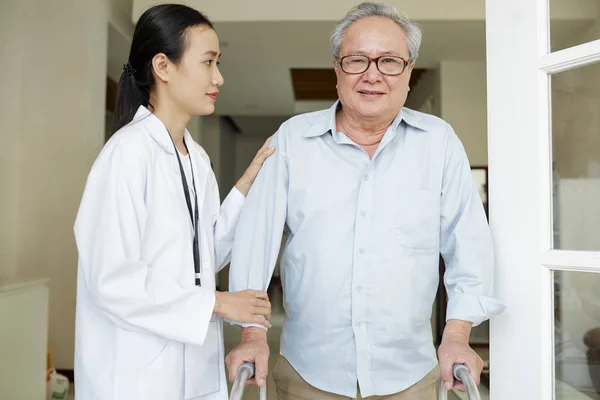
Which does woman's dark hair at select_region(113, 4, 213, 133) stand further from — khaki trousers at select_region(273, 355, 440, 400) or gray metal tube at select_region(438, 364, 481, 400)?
gray metal tube at select_region(438, 364, 481, 400)

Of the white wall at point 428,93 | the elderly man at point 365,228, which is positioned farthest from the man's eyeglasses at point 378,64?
the white wall at point 428,93

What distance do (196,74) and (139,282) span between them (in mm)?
577

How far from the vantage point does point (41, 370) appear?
11.3 feet

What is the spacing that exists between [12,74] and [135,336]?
3.91 m

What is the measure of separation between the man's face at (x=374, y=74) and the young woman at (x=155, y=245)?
0.31m

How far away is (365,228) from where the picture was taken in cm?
140

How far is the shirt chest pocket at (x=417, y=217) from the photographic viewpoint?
1.41 meters

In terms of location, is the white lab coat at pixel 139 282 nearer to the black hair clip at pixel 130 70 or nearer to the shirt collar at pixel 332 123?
the black hair clip at pixel 130 70

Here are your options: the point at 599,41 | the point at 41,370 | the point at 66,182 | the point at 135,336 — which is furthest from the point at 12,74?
the point at 599,41

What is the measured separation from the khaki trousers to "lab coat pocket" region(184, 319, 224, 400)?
17cm

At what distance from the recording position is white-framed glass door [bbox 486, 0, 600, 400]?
1.10 meters

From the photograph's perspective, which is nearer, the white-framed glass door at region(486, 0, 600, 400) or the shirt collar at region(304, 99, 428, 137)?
the white-framed glass door at region(486, 0, 600, 400)

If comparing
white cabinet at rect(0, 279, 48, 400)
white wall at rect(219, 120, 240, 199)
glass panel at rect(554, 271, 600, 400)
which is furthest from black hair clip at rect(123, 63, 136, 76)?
white wall at rect(219, 120, 240, 199)

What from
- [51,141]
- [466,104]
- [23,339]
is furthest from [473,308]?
[466,104]
